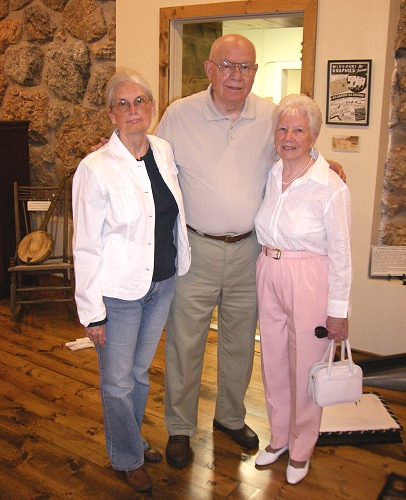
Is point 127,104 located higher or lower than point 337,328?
higher

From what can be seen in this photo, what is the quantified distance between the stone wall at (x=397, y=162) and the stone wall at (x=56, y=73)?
210cm

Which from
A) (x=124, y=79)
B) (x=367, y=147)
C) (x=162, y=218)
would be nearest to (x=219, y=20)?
(x=367, y=147)

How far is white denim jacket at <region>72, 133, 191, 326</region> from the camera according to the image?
1.81 meters

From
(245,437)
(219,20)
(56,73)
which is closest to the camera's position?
(245,437)

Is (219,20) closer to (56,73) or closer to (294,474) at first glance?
(56,73)

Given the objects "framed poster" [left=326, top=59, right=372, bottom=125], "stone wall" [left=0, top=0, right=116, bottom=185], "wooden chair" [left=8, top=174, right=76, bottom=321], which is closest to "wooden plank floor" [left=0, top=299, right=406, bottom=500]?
"wooden chair" [left=8, top=174, right=76, bottom=321]

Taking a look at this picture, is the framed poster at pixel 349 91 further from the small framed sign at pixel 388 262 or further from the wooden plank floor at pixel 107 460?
the wooden plank floor at pixel 107 460

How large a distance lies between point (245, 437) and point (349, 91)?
1.93m

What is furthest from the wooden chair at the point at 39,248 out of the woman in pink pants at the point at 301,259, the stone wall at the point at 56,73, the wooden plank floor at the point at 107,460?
the woman in pink pants at the point at 301,259

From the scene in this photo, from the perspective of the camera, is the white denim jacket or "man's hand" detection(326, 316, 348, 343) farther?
"man's hand" detection(326, 316, 348, 343)

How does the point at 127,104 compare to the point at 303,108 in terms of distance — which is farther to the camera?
the point at 303,108

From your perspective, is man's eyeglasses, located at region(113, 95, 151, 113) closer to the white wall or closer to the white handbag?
the white handbag

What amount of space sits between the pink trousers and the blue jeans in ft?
1.28

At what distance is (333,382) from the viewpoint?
2004 millimetres
